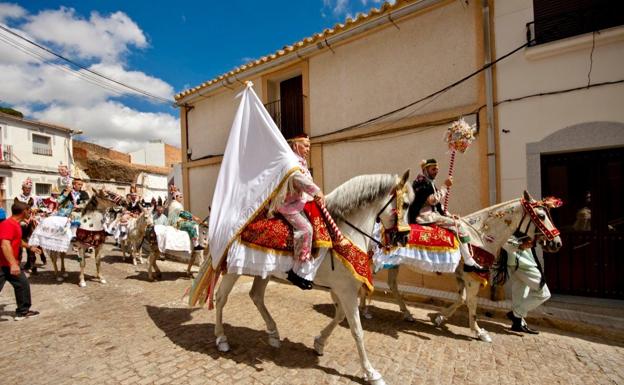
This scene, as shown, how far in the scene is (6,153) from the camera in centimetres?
1998

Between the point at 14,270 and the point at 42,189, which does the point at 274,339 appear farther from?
the point at 42,189

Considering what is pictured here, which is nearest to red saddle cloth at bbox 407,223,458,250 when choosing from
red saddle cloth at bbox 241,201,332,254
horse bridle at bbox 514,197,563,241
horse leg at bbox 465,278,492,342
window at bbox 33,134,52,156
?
horse leg at bbox 465,278,492,342

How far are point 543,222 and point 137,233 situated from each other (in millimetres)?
9188

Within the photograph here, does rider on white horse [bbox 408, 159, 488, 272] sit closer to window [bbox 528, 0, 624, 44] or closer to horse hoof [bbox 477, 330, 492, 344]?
horse hoof [bbox 477, 330, 492, 344]

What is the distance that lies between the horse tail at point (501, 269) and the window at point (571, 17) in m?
3.78

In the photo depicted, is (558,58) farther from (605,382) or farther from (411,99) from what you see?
(605,382)

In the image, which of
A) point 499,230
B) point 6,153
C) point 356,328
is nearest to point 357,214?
point 356,328

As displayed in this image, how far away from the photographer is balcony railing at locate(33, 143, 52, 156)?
21891mm

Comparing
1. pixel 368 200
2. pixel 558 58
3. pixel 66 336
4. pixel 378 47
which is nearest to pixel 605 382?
pixel 368 200

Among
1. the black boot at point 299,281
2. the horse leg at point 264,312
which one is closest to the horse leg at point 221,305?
the horse leg at point 264,312

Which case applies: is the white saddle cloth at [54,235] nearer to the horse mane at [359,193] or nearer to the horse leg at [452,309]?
the horse mane at [359,193]

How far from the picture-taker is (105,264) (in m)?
8.94

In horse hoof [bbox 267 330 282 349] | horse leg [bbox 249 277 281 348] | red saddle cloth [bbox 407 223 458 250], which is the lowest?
horse hoof [bbox 267 330 282 349]

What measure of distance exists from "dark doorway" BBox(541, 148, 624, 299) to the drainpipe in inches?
34.7
